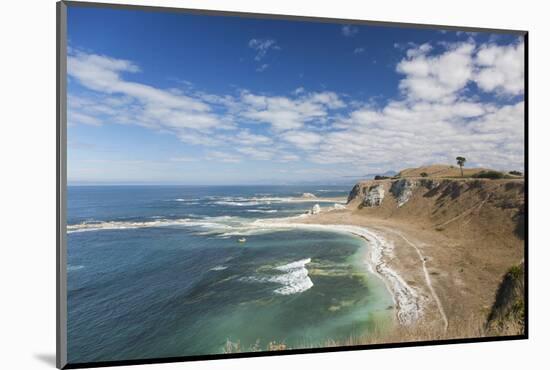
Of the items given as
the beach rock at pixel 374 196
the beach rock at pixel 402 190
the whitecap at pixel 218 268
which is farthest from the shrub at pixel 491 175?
the whitecap at pixel 218 268

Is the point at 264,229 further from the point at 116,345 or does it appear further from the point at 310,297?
the point at 116,345

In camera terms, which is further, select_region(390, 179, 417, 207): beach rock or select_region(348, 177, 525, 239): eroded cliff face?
select_region(390, 179, 417, 207): beach rock

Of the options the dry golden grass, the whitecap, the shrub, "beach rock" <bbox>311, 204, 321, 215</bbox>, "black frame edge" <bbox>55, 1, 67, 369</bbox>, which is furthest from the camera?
"beach rock" <bbox>311, 204, 321, 215</bbox>

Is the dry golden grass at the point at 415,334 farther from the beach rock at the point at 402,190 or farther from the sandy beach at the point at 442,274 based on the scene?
the beach rock at the point at 402,190

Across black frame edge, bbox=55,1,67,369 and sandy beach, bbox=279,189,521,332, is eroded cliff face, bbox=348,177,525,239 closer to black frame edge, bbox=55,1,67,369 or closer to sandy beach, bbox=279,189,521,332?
sandy beach, bbox=279,189,521,332

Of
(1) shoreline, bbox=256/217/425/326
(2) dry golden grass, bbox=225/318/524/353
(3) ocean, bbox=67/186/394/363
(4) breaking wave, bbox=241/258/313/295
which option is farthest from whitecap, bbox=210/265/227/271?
(2) dry golden grass, bbox=225/318/524/353
